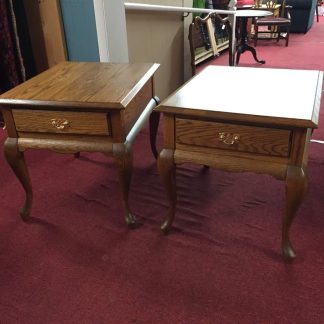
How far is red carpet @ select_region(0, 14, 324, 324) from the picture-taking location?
111cm

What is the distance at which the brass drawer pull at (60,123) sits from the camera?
4.10 ft

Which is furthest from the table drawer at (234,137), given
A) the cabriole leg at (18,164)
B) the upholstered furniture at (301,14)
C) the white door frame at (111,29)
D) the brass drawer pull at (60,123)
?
the upholstered furniture at (301,14)

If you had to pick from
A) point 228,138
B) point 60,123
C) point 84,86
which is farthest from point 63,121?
point 228,138

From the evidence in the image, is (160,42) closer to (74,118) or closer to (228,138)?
(74,118)

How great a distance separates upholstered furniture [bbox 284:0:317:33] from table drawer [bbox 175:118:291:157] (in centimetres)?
627

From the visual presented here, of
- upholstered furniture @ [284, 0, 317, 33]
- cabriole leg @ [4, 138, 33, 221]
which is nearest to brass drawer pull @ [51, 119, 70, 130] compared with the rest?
cabriole leg @ [4, 138, 33, 221]

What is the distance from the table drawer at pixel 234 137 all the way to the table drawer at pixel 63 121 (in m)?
0.28

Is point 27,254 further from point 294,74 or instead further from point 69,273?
point 294,74

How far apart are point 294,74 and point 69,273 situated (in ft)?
3.97

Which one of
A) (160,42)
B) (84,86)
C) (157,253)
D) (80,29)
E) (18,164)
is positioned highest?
(80,29)

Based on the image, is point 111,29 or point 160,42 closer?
point 111,29

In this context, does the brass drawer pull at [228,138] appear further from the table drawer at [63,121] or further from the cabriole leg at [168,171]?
the table drawer at [63,121]

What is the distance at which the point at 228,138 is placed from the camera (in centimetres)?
114

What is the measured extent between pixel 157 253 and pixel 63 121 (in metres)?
0.61
